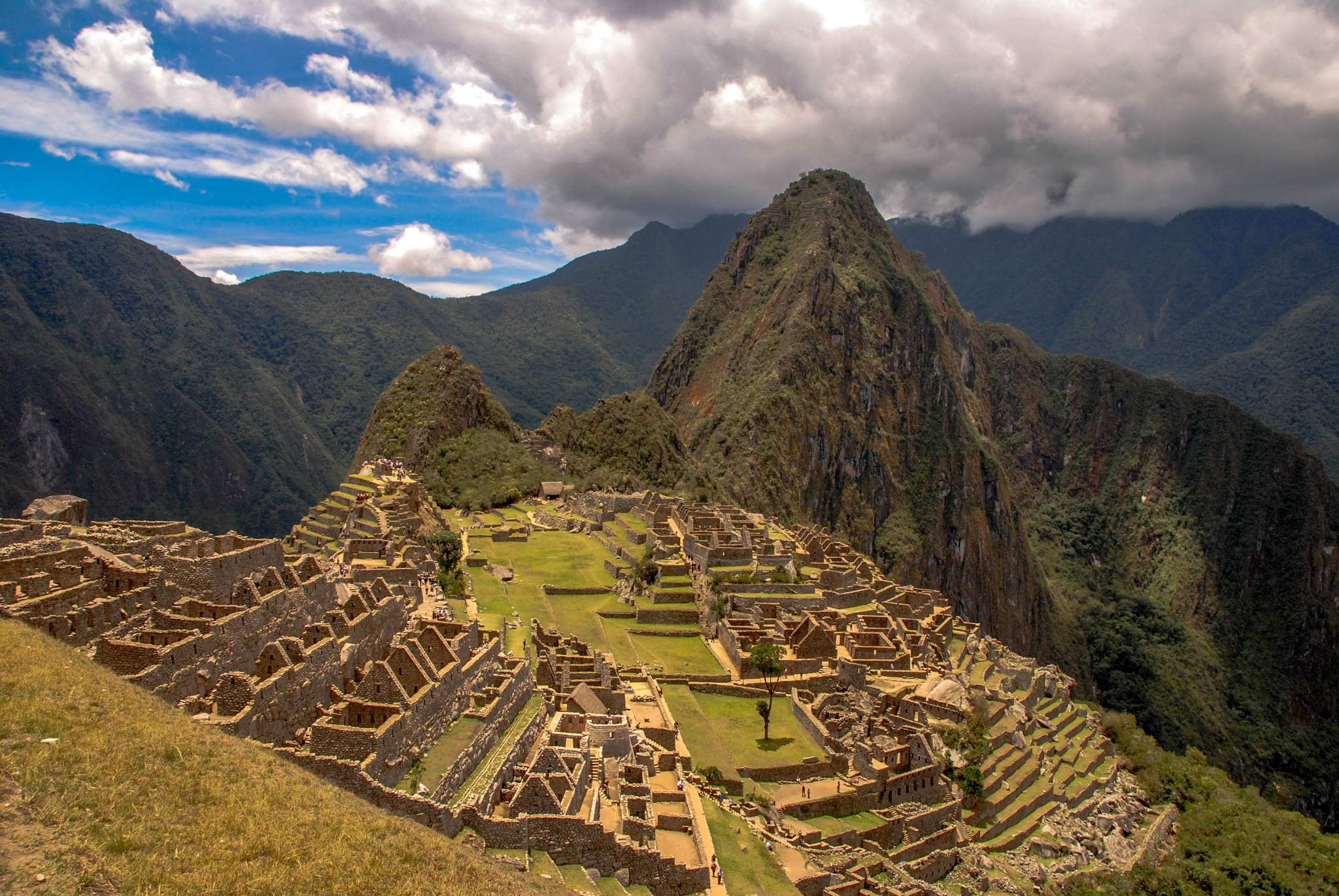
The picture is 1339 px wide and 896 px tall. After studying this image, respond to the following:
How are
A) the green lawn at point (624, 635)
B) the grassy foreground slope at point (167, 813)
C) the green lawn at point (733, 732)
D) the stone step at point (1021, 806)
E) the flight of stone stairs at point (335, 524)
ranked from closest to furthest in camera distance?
the grassy foreground slope at point (167, 813)
the green lawn at point (733, 732)
the stone step at point (1021, 806)
the green lawn at point (624, 635)
the flight of stone stairs at point (335, 524)

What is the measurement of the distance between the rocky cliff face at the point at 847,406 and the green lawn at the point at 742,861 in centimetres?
8242

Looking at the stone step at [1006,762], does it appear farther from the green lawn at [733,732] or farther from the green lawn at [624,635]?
the green lawn at [624,635]

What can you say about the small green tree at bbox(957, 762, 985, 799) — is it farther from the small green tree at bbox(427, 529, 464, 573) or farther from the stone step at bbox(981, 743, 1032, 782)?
the small green tree at bbox(427, 529, 464, 573)

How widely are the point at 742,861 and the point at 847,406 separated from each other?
127554mm

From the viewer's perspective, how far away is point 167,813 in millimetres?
11336

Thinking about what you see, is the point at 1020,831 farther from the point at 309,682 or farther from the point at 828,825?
the point at 309,682

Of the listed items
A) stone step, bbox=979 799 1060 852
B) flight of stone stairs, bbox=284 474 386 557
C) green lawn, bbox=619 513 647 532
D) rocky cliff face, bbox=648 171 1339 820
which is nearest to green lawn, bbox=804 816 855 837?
stone step, bbox=979 799 1060 852

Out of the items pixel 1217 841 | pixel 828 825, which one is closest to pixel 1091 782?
pixel 1217 841

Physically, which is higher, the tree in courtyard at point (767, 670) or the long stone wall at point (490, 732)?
the long stone wall at point (490, 732)

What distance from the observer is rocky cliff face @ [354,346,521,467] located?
7725 cm

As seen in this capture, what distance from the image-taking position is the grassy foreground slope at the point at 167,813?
10.2 m

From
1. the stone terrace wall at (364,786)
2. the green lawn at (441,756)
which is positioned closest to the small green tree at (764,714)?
the green lawn at (441,756)

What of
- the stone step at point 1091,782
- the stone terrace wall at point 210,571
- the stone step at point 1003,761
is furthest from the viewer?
the stone step at point 1091,782

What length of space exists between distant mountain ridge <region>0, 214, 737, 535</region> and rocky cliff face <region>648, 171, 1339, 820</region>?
48.6 m
